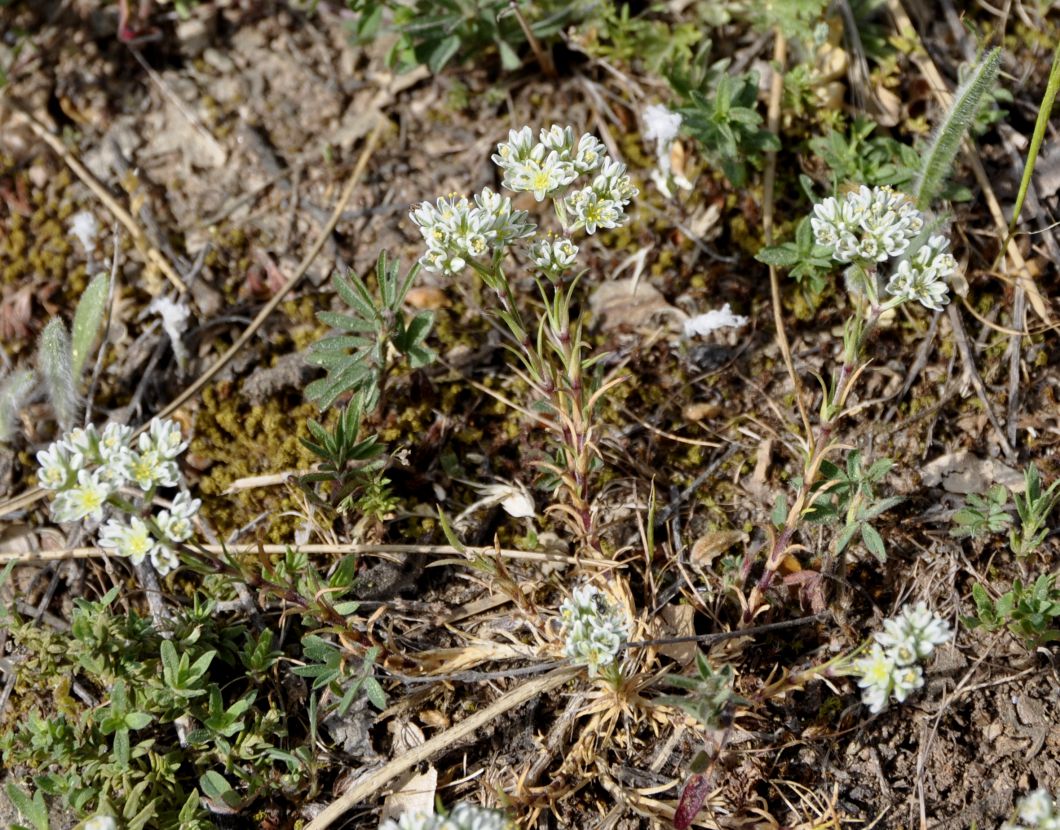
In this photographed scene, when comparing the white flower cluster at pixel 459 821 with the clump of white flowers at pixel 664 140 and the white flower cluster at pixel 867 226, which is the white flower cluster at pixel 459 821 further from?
the clump of white flowers at pixel 664 140

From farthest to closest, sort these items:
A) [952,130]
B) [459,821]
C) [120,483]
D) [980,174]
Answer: [980,174] → [952,130] → [120,483] → [459,821]

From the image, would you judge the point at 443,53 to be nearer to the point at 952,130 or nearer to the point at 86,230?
the point at 86,230

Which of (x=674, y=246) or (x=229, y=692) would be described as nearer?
(x=229, y=692)

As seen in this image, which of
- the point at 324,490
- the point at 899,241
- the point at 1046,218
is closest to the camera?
the point at 899,241

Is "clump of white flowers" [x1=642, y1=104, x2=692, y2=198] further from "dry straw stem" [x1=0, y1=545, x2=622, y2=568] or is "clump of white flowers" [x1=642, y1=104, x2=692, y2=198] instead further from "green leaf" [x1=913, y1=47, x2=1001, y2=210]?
"dry straw stem" [x1=0, y1=545, x2=622, y2=568]

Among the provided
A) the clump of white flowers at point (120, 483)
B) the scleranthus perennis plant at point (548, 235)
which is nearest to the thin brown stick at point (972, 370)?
the scleranthus perennis plant at point (548, 235)

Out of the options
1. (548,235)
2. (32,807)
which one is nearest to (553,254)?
(548,235)

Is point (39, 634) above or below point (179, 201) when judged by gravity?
below

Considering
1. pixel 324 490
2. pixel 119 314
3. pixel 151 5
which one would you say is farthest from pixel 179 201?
pixel 324 490

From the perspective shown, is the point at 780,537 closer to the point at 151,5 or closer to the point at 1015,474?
the point at 1015,474
